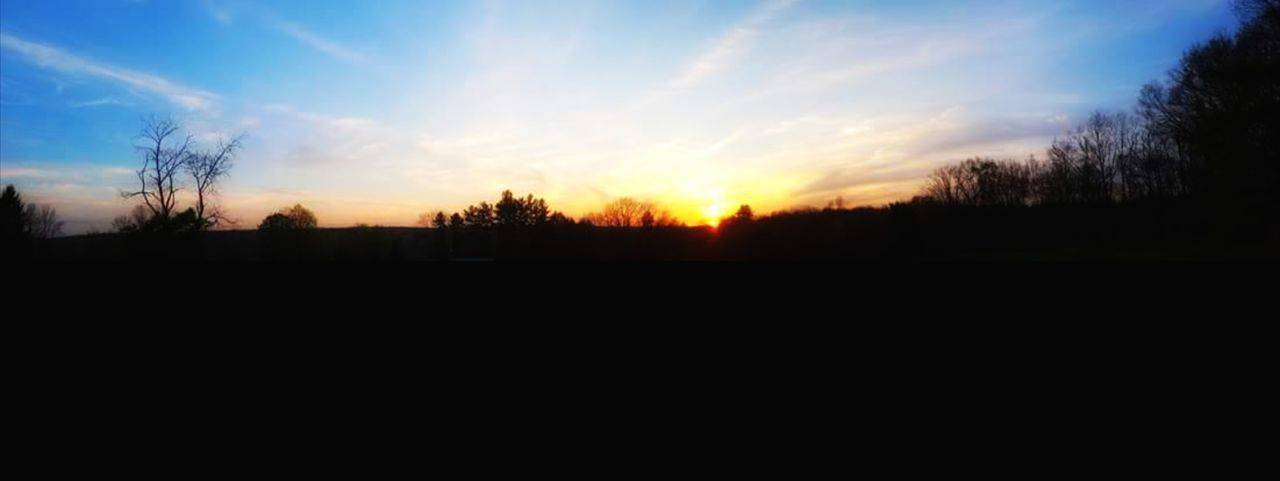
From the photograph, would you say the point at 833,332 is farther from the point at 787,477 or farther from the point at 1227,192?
the point at 1227,192

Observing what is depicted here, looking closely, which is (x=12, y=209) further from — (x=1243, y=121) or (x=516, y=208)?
(x=1243, y=121)

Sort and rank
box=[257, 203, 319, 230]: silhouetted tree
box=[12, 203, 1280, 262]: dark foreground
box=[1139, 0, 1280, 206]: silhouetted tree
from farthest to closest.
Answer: box=[257, 203, 319, 230]: silhouetted tree
box=[12, 203, 1280, 262]: dark foreground
box=[1139, 0, 1280, 206]: silhouetted tree

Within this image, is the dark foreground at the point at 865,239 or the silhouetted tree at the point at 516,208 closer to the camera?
the dark foreground at the point at 865,239

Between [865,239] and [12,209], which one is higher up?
[12,209]

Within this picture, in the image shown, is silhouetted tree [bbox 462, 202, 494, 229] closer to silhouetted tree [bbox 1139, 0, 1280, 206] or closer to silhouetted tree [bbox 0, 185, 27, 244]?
silhouetted tree [bbox 0, 185, 27, 244]

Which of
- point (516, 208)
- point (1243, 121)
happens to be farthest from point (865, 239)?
point (516, 208)

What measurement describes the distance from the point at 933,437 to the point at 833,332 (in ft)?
1.26

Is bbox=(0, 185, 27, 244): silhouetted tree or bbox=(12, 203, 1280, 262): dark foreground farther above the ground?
bbox=(0, 185, 27, 244): silhouetted tree

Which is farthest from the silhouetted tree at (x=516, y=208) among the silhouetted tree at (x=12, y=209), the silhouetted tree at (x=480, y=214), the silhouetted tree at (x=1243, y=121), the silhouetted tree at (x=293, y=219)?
the silhouetted tree at (x=1243, y=121)

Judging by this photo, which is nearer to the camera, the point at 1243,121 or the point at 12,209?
the point at 1243,121

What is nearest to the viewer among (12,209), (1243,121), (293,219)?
(1243,121)

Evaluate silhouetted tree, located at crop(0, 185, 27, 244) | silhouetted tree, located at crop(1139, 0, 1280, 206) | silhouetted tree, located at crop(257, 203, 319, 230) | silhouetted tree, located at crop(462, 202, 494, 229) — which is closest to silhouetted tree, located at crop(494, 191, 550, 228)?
silhouetted tree, located at crop(462, 202, 494, 229)

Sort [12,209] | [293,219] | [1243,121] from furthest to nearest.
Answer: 1. [293,219]
2. [12,209]
3. [1243,121]

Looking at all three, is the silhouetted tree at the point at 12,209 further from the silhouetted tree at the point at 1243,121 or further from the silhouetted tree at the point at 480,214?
the silhouetted tree at the point at 1243,121
